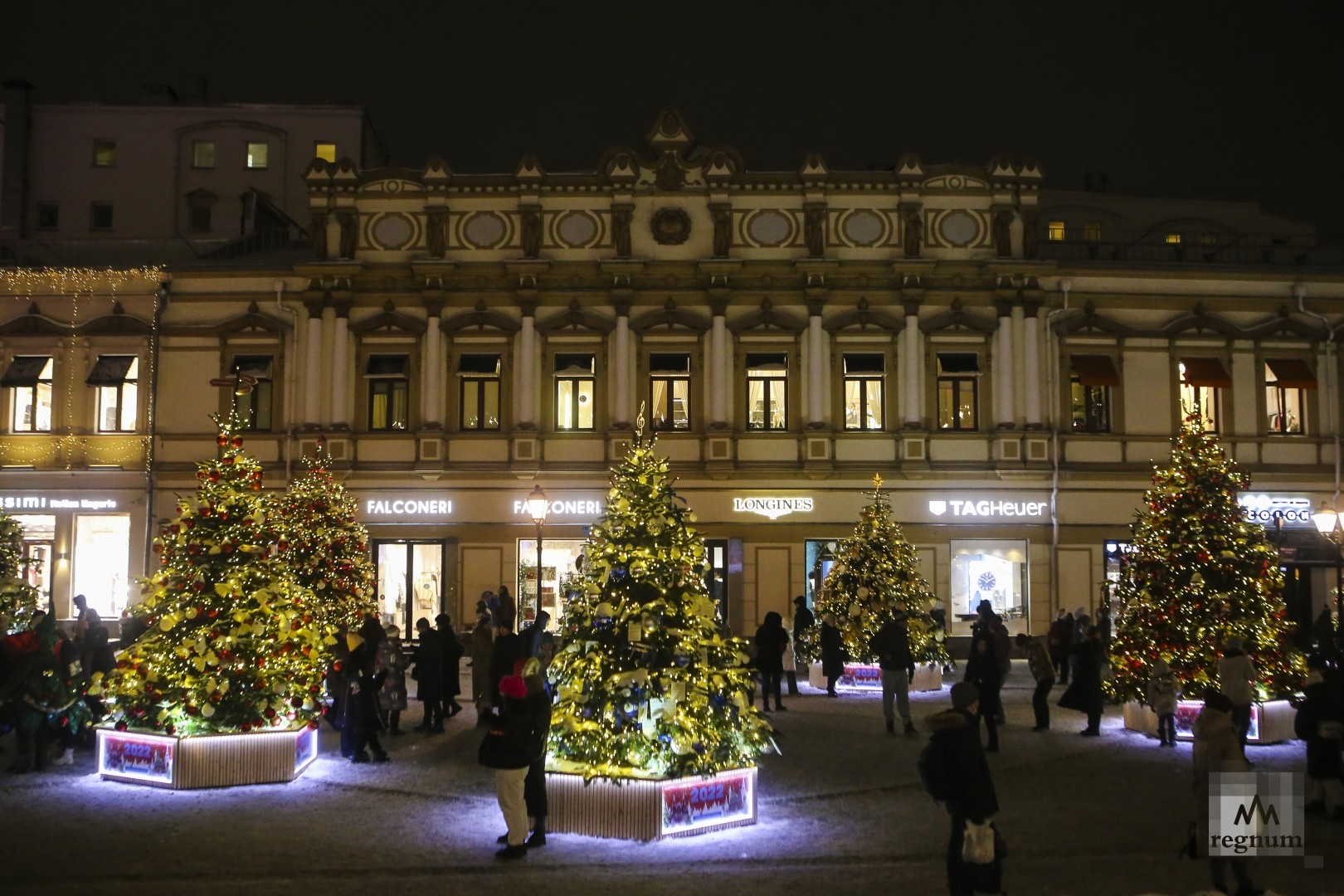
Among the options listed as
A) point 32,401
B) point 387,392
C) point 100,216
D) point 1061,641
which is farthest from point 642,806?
point 100,216

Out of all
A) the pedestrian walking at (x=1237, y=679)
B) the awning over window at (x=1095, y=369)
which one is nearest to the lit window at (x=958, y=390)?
the awning over window at (x=1095, y=369)

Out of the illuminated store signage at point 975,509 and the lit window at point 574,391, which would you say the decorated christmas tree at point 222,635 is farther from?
the illuminated store signage at point 975,509

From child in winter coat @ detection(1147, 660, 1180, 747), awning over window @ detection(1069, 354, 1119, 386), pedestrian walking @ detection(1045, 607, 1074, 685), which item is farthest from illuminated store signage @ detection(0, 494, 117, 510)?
child in winter coat @ detection(1147, 660, 1180, 747)

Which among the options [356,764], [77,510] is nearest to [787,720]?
[356,764]

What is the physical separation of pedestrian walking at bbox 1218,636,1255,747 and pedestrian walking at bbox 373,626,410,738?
11325 millimetres

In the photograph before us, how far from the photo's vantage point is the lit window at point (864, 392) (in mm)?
31688

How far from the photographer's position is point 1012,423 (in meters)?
31.4

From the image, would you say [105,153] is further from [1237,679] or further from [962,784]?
[962,784]

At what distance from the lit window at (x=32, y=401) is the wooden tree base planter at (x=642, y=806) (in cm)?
2613

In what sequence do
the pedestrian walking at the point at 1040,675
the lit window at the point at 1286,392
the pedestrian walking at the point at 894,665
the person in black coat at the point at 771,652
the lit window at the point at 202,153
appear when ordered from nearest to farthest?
the pedestrian walking at the point at 894,665 < the pedestrian walking at the point at 1040,675 < the person in black coat at the point at 771,652 < the lit window at the point at 1286,392 < the lit window at the point at 202,153

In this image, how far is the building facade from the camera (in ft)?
103

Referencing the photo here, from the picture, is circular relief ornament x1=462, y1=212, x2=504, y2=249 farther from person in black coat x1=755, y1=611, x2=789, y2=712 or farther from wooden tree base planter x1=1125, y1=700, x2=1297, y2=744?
wooden tree base planter x1=1125, y1=700, x2=1297, y2=744

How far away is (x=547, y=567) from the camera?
31469 millimetres

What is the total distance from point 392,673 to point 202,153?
35.5 m
